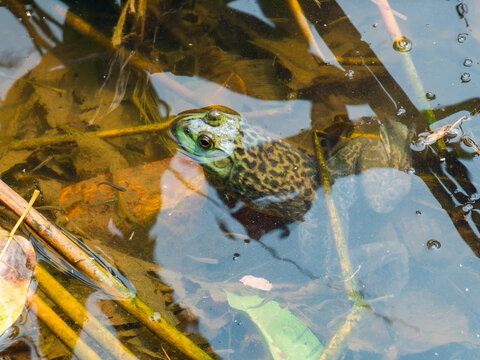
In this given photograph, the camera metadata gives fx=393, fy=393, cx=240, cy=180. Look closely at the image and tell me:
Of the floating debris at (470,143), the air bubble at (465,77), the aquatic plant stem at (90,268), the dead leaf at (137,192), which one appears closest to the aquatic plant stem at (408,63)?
the floating debris at (470,143)

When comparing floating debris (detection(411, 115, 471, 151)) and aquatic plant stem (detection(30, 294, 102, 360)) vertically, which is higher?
aquatic plant stem (detection(30, 294, 102, 360))

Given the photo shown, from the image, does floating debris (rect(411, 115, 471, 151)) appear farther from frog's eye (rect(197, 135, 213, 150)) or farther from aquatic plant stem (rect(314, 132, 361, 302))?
→ frog's eye (rect(197, 135, 213, 150))

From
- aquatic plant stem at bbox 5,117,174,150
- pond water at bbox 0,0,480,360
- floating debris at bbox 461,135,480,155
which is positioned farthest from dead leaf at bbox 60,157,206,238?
floating debris at bbox 461,135,480,155

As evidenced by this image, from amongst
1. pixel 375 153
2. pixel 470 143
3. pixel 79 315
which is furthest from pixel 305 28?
pixel 79 315

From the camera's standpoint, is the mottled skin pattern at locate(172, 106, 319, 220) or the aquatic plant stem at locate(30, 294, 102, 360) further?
the mottled skin pattern at locate(172, 106, 319, 220)

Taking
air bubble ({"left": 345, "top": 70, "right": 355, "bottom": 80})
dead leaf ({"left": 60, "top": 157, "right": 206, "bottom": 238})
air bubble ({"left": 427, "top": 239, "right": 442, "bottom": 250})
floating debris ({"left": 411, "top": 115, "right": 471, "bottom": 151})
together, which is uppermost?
dead leaf ({"left": 60, "top": 157, "right": 206, "bottom": 238})

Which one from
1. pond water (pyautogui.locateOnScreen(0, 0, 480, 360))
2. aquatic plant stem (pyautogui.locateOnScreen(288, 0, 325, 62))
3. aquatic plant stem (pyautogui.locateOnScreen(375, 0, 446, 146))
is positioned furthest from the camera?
aquatic plant stem (pyautogui.locateOnScreen(288, 0, 325, 62))

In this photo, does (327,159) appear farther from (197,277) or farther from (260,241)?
(197,277)

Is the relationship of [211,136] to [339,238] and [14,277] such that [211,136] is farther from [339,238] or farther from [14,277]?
[14,277]
